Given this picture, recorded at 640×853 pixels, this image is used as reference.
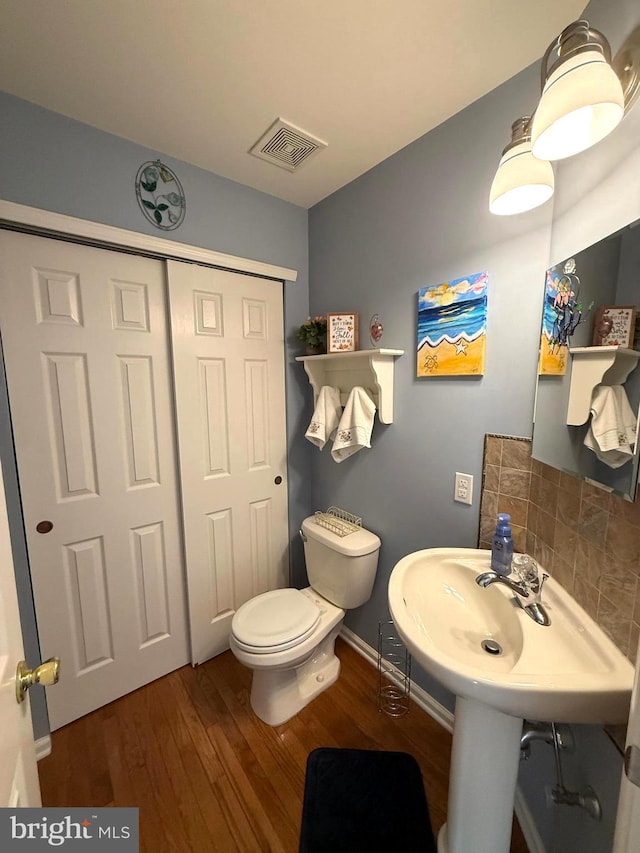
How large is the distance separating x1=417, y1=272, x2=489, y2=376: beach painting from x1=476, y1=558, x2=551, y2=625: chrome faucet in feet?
2.22

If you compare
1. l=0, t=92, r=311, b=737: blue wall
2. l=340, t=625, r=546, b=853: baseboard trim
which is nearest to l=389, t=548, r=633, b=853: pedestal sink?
l=340, t=625, r=546, b=853: baseboard trim

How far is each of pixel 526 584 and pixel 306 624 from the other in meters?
0.91

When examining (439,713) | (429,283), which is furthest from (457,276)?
(439,713)

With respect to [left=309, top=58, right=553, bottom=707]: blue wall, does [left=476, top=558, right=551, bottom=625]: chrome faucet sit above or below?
below

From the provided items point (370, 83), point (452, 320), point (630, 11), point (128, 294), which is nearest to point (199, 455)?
point (128, 294)

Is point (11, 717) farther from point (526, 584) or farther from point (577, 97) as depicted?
point (577, 97)

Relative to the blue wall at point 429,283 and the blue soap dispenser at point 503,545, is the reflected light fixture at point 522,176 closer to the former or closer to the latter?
the blue wall at point 429,283

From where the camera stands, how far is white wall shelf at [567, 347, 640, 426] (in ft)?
2.43

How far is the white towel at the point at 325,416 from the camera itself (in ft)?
5.65

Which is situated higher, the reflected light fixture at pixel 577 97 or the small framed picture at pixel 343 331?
the reflected light fixture at pixel 577 97

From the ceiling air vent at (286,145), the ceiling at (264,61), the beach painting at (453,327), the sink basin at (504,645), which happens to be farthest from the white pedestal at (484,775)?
the ceiling air vent at (286,145)

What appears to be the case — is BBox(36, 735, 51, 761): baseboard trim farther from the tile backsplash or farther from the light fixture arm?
the light fixture arm

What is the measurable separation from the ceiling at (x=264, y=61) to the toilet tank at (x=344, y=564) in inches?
66.0

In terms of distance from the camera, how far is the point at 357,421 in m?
1.54
